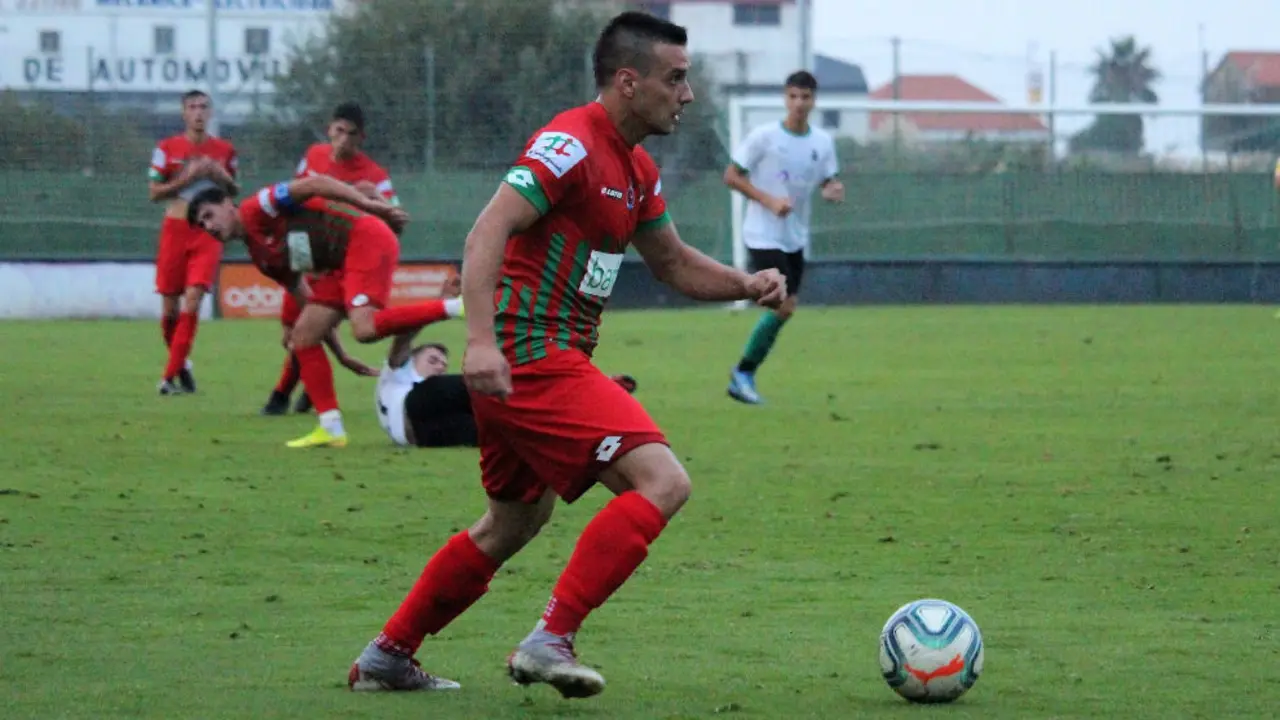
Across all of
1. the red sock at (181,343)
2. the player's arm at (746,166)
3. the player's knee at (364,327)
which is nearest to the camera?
the player's knee at (364,327)

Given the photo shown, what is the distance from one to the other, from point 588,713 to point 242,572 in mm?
2605

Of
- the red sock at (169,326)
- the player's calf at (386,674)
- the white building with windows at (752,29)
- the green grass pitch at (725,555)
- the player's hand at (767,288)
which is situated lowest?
the green grass pitch at (725,555)

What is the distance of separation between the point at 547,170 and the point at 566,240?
24cm

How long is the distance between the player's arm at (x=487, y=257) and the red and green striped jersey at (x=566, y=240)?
7 cm

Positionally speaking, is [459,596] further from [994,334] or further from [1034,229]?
[1034,229]

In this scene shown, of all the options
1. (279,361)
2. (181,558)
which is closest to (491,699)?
(181,558)

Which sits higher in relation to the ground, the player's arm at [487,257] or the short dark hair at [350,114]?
the short dark hair at [350,114]

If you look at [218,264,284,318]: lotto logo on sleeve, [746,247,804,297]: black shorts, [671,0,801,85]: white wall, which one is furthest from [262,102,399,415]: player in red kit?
[671,0,801,85]: white wall

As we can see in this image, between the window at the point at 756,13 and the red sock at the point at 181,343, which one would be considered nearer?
the red sock at the point at 181,343

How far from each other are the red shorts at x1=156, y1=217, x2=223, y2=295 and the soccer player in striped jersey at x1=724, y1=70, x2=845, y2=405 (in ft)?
14.1

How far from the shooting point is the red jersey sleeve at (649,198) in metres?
5.31

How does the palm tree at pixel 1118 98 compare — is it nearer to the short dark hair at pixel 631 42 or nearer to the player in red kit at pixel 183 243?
the player in red kit at pixel 183 243

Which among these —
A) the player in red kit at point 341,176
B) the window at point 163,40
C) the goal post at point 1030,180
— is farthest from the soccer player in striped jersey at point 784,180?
the window at point 163,40

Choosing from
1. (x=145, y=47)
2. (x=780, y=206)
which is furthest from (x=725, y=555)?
(x=145, y=47)
